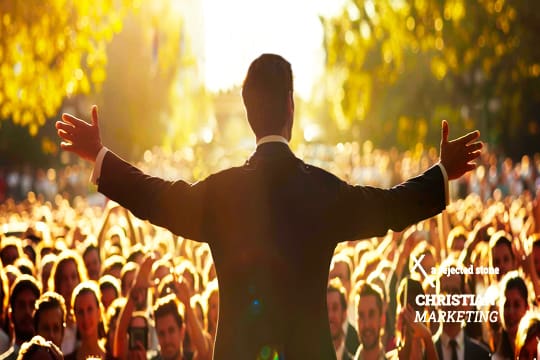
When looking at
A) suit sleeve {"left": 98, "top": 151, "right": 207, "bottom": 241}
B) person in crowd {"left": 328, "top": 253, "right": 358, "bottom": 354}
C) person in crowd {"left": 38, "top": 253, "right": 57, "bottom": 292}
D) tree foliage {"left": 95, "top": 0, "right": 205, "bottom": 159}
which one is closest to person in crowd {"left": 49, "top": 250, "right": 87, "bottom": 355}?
person in crowd {"left": 38, "top": 253, "right": 57, "bottom": 292}

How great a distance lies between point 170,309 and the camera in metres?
6.92

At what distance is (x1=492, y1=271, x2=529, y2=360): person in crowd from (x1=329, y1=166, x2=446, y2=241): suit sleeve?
2.80 metres

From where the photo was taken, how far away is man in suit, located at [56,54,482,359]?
4.04m

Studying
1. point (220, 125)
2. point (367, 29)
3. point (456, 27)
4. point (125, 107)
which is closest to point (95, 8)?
point (456, 27)

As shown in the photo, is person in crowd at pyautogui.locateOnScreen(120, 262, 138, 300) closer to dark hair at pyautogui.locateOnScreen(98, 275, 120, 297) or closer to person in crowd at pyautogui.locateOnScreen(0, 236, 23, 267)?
dark hair at pyautogui.locateOnScreen(98, 275, 120, 297)

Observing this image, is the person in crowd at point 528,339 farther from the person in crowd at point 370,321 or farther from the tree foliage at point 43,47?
the tree foliage at point 43,47

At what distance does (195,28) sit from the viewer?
120 meters

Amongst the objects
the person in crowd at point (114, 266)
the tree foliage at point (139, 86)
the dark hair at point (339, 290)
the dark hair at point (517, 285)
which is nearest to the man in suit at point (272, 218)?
the dark hair at point (517, 285)

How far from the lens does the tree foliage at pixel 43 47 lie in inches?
598

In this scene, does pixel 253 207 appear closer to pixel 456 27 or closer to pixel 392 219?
pixel 392 219

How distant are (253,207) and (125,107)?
4135cm

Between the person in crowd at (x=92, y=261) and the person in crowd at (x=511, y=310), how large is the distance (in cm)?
343

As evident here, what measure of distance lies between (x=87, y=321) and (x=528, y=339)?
257 centimetres
